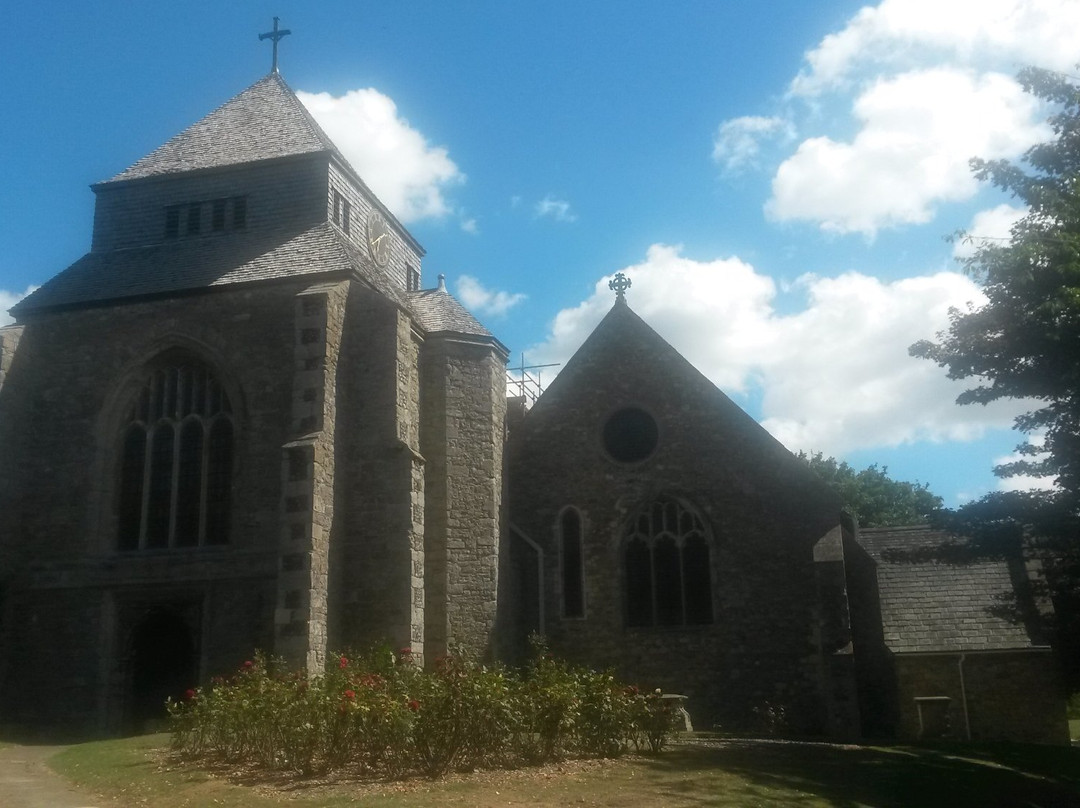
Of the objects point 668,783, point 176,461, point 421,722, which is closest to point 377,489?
point 176,461

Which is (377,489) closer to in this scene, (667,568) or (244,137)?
(667,568)

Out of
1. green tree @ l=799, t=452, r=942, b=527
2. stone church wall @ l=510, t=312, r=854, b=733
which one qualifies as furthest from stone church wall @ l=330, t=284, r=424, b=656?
green tree @ l=799, t=452, r=942, b=527

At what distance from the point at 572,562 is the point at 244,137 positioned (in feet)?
46.9

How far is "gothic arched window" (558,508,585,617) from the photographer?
77.4ft

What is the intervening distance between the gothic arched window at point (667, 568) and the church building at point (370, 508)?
5cm

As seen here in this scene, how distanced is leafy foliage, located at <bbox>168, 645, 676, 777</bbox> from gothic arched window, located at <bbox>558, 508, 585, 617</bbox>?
891 cm

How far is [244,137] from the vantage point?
27.5 m

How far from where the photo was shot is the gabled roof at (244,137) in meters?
26.5

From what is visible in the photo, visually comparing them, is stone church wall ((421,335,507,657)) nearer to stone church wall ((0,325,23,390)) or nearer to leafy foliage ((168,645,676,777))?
leafy foliage ((168,645,676,777))

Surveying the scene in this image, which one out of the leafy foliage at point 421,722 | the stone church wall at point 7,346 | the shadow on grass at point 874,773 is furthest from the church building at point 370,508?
the leafy foliage at point 421,722

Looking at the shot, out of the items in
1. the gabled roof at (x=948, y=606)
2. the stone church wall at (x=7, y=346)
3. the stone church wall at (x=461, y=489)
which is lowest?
the gabled roof at (x=948, y=606)

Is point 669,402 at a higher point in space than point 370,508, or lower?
higher

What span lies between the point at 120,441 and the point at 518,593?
924cm

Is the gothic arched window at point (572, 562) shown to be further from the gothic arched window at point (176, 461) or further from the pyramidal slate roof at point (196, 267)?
the gothic arched window at point (176, 461)
